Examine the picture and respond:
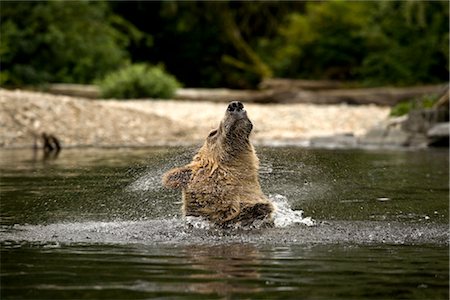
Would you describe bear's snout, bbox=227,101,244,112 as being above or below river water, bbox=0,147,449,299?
above

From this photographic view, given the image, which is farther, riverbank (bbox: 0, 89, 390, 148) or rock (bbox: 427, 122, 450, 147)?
riverbank (bbox: 0, 89, 390, 148)

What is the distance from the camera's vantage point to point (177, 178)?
10281 millimetres

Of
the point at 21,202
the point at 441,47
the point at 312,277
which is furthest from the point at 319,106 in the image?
the point at 312,277

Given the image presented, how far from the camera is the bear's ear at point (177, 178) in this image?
404 inches

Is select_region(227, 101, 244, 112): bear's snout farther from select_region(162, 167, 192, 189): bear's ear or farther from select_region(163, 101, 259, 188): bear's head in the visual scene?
select_region(162, 167, 192, 189): bear's ear

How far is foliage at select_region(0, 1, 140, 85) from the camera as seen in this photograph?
115ft

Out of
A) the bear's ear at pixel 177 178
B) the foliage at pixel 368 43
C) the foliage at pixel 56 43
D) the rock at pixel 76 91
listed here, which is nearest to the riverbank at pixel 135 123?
the rock at pixel 76 91

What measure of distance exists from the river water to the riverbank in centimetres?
741

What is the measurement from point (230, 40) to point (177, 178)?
3593cm

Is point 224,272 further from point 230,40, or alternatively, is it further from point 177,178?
point 230,40

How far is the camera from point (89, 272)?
7.92 m

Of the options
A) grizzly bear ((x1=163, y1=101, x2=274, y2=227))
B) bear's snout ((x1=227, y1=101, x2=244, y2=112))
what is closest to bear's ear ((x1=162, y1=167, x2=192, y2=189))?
grizzly bear ((x1=163, y1=101, x2=274, y2=227))

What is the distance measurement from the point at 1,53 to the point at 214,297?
2745cm

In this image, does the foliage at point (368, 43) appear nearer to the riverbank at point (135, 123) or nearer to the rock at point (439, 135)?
the riverbank at point (135, 123)
